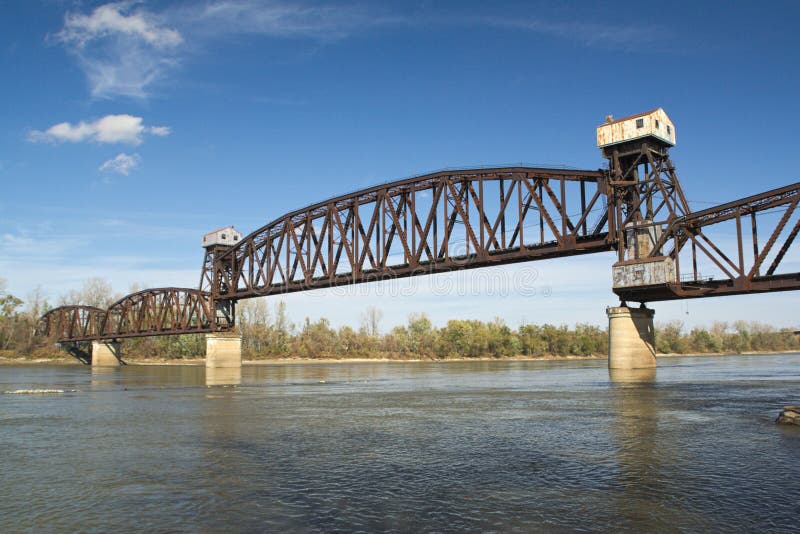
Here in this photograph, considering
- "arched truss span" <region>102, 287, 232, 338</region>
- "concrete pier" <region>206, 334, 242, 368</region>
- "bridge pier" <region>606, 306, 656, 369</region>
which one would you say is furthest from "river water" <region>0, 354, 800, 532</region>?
"arched truss span" <region>102, 287, 232, 338</region>

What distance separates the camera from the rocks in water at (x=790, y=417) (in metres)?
21.5

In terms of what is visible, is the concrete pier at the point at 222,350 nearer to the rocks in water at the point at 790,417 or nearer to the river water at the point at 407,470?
the river water at the point at 407,470

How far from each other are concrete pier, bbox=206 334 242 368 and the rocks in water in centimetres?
9065

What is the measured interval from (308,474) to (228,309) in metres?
99.7

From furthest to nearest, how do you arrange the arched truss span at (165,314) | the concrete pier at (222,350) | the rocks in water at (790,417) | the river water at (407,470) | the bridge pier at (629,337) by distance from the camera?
1. the arched truss span at (165,314)
2. the concrete pier at (222,350)
3. the bridge pier at (629,337)
4. the rocks in water at (790,417)
5. the river water at (407,470)

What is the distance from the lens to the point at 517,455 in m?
16.7

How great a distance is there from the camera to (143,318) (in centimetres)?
13000

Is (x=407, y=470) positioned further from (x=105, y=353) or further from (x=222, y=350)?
(x=105, y=353)

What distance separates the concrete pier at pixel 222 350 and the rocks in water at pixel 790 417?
90.7 metres

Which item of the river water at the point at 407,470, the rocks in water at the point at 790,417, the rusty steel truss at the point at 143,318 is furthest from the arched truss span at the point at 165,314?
the rocks in water at the point at 790,417

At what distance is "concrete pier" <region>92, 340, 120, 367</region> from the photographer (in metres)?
144

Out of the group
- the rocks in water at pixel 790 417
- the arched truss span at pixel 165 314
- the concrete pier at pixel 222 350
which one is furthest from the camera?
the arched truss span at pixel 165 314

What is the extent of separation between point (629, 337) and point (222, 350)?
222 ft

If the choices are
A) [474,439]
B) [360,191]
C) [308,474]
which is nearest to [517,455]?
[474,439]
